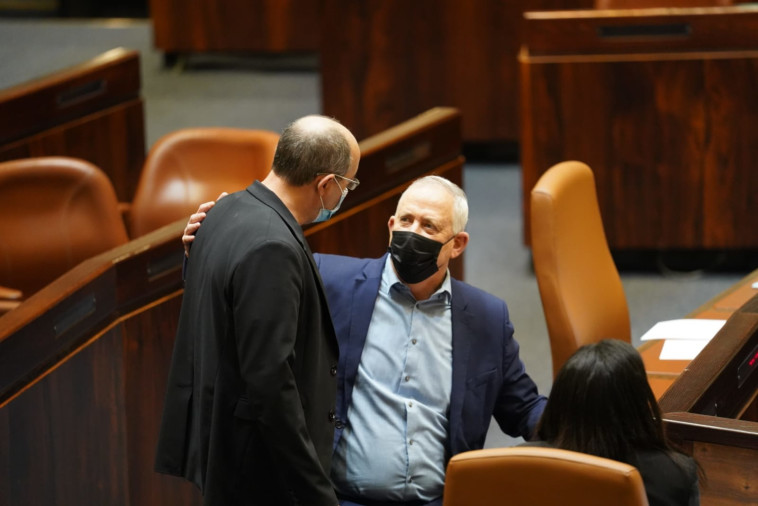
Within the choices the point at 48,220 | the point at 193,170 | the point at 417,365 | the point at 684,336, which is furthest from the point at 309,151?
the point at 193,170

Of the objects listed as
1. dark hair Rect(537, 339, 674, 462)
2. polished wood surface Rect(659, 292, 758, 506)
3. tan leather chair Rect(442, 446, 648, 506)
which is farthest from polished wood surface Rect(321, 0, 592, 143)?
tan leather chair Rect(442, 446, 648, 506)

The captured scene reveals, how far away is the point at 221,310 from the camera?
200 cm

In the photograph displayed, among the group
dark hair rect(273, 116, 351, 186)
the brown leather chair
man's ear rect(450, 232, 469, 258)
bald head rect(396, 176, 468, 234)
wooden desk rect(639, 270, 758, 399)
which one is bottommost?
Answer: wooden desk rect(639, 270, 758, 399)

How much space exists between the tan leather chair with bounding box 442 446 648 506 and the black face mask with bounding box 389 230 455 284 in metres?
0.76

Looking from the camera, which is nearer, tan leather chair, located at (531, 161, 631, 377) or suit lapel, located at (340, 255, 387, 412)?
suit lapel, located at (340, 255, 387, 412)

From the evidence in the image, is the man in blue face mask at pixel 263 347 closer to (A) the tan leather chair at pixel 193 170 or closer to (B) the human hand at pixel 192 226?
(B) the human hand at pixel 192 226

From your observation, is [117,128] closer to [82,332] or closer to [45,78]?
[45,78]

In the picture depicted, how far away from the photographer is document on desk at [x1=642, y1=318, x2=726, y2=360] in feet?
9.82

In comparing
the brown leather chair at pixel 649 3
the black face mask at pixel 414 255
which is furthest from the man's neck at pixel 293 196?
the brown leather chair at pixel 649 3

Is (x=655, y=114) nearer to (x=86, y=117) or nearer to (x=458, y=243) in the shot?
(x=86, y=117)

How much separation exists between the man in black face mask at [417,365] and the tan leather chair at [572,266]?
1.56ft

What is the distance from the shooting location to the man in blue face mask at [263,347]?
6.40ft

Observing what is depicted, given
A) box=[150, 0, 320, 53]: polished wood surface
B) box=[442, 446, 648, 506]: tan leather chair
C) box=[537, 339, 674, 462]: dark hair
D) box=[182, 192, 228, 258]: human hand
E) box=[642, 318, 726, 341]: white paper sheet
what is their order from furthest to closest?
box=[150, 0, 320, 53]: polished wood surface < box=[642, 318, 726, 341]: white paper sheet < box=[182, 192, 228, 258]: human hand < box=[537, 339, 674, 462]: dark hair < box=[442, 446, 648, 506]: tan leather chair

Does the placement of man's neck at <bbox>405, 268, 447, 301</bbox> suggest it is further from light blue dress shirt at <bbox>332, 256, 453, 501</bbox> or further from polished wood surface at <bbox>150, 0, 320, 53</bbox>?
polished wood surface at <bbox>150, 0, 320, 53</bbox>
